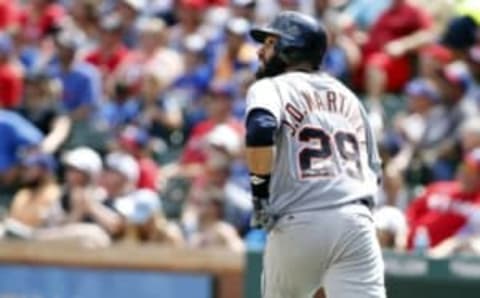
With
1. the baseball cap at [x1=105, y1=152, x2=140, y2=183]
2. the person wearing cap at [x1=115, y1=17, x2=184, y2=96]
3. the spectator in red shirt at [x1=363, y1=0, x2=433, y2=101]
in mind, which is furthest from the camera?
the person wearing cap at [x1=115, y1=17, x2=184, y2=96]

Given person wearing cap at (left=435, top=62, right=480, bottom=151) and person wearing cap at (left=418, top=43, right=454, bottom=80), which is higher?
person wearing cap at (left=418, top=43, right=454, bottom=80)

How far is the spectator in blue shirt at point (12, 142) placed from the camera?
12586 millimetres

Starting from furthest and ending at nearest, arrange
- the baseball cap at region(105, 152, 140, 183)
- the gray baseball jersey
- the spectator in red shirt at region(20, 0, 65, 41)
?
1. the spectator in red shirt at region(20, 0, 65, 41)
2. the baseball cap at region(105, 152, 140, 183)
3. the gray baseball jersey

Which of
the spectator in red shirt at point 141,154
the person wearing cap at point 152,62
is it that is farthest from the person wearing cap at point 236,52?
the spectator in red shirt at point 141,154

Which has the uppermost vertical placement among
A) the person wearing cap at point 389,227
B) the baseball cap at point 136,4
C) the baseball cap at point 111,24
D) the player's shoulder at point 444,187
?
the baseball cap at point 136,4

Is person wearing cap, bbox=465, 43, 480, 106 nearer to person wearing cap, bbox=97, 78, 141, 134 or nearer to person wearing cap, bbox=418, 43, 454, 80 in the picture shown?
person wearing cap, bbox=418, 43, 454, 80

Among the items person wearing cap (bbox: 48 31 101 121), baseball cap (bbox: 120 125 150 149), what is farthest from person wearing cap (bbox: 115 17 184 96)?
baseball cap (bbox: 120 125 150 149)

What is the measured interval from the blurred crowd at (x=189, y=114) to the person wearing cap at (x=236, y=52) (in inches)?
0.7

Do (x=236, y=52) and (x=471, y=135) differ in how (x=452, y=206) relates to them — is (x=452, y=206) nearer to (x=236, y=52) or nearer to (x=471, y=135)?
(x=471, y=135)

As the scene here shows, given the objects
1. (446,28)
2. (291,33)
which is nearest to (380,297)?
(291,33)

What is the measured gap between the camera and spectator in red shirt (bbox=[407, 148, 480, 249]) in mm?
10023

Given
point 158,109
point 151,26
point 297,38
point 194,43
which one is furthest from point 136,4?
point 297,38

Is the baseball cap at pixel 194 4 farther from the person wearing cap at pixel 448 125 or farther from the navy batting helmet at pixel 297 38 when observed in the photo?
the navy batting helmet at pixel 297 38

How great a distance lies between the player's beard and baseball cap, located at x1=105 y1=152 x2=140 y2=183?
4557mm
